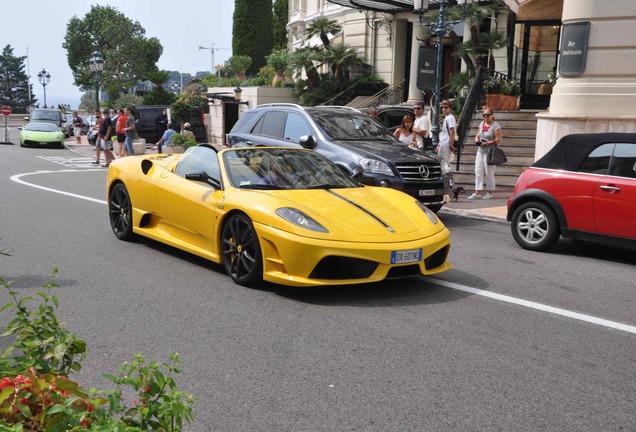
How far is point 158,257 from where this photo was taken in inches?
313

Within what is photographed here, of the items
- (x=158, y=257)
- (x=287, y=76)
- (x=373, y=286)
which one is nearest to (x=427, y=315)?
(x=373, y=286)

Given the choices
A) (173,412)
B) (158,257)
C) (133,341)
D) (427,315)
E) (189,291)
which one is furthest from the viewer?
(158,257)

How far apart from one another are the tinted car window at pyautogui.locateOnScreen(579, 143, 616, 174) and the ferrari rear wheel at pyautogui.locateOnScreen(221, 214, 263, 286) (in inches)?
184

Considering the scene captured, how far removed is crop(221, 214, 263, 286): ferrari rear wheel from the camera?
6.41 meters

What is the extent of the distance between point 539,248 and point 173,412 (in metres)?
7.96

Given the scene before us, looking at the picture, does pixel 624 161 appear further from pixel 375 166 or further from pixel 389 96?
pixel 389 96

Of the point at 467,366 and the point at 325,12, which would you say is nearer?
the point at 467,366

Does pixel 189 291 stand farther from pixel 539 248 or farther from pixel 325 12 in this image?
pixel 325 12

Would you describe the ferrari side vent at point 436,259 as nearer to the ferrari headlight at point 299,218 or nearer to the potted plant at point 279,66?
the ferrari headlight at point 299,218

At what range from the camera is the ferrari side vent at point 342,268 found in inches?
239

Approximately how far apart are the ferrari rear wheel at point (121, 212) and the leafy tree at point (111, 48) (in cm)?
4310

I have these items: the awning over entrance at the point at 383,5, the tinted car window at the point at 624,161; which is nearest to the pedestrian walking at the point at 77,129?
the awning over entrance at the point at 383,5

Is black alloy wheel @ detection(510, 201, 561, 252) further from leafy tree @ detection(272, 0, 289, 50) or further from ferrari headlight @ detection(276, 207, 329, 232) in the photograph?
leafy tree @ detection(272, 0, 289, 50)

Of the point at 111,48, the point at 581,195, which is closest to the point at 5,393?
the point at 581,195
